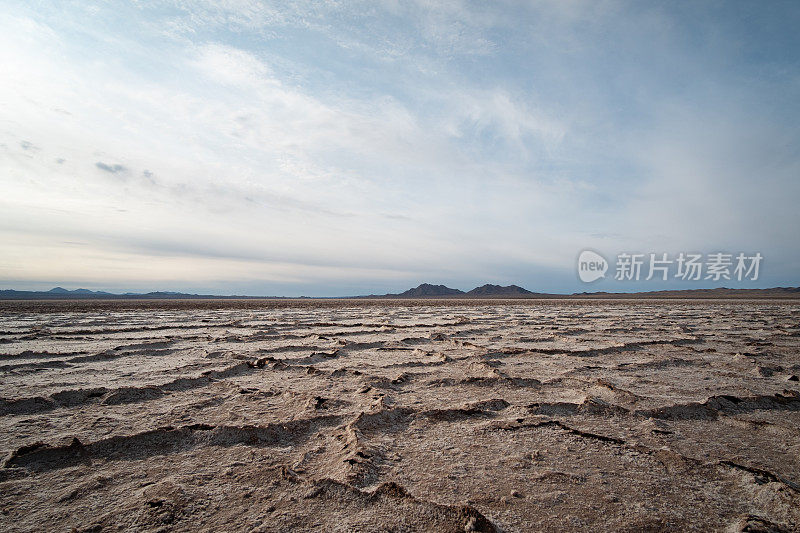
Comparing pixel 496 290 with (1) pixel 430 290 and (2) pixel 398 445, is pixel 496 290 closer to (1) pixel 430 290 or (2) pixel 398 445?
(1) pixel 430 290

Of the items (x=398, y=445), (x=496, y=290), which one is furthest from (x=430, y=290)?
(x=398, y=445)

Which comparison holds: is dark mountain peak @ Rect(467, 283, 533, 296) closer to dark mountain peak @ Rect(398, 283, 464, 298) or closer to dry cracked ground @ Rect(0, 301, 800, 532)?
dark mountain peak @ Rect(398, 283, 464, 298)

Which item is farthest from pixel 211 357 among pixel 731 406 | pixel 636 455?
pixel 731 406

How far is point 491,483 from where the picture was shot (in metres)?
1.59

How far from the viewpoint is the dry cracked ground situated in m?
1.38

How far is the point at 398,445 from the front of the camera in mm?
1975

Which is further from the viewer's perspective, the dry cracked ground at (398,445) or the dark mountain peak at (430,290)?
the dark mountain peak at (430,290)

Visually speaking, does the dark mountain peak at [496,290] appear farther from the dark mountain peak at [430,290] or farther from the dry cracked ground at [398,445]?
the dry cracked ground at [398,445]

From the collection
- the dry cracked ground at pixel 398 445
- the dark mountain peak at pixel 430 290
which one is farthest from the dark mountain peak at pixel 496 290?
the dry cracked ground at pixel 398 445

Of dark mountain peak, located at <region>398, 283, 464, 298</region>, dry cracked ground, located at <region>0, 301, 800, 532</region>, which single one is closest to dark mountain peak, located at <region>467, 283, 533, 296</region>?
dark mountain peak, located at <region>398, 283, 464, 298</region>

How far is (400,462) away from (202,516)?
82cm

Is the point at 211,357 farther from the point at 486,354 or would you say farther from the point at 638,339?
the point at 638,339

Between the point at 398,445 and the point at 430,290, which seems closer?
the point at 398,445

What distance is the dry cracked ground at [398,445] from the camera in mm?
1380
